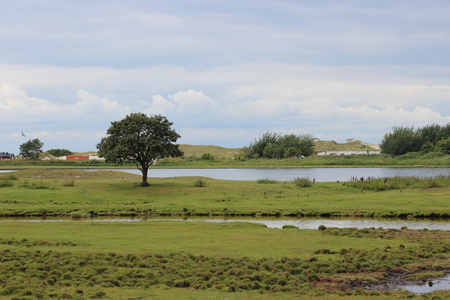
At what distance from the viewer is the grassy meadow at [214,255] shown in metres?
14.6

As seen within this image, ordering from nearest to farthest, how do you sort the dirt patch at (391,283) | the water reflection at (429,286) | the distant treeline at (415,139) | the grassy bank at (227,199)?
the water reflection at (429,286) → the dirt patch at (391,283) → the grassy bank at (227,199) → the distant treeline at (415,139)

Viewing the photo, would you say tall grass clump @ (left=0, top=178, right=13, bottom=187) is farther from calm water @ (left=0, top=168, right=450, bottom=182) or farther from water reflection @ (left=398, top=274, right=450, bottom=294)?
water reflection @ (left=398, top=274, right=450, bottom=294)

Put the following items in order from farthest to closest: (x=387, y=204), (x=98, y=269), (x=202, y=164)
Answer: (x=202, y=164) < (x=387, y=204) < (x=98, y=269)

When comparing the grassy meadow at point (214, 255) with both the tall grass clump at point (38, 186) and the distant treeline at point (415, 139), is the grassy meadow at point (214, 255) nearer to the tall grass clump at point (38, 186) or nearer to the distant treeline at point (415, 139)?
the tall grass clump at point (38, 186)

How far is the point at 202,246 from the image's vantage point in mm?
20969

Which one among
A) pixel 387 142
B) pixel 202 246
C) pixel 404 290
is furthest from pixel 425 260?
pixel 387 142

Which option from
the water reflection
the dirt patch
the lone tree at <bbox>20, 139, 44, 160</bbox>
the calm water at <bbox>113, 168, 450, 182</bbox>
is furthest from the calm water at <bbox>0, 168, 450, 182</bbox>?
the lone tree at <bbox>20, 139, 44, 160</bbox>

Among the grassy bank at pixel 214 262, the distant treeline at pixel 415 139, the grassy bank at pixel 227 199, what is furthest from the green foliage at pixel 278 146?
the grassy bank at pixel 214 262

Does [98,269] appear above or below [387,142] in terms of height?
below

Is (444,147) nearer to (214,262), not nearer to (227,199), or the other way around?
(227,199)

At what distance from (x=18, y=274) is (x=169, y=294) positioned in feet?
18.1

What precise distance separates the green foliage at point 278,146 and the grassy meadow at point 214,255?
12620 centimetres

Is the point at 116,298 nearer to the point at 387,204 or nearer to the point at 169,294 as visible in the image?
the point at 169,294

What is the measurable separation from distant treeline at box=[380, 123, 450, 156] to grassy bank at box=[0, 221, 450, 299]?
131569mm
